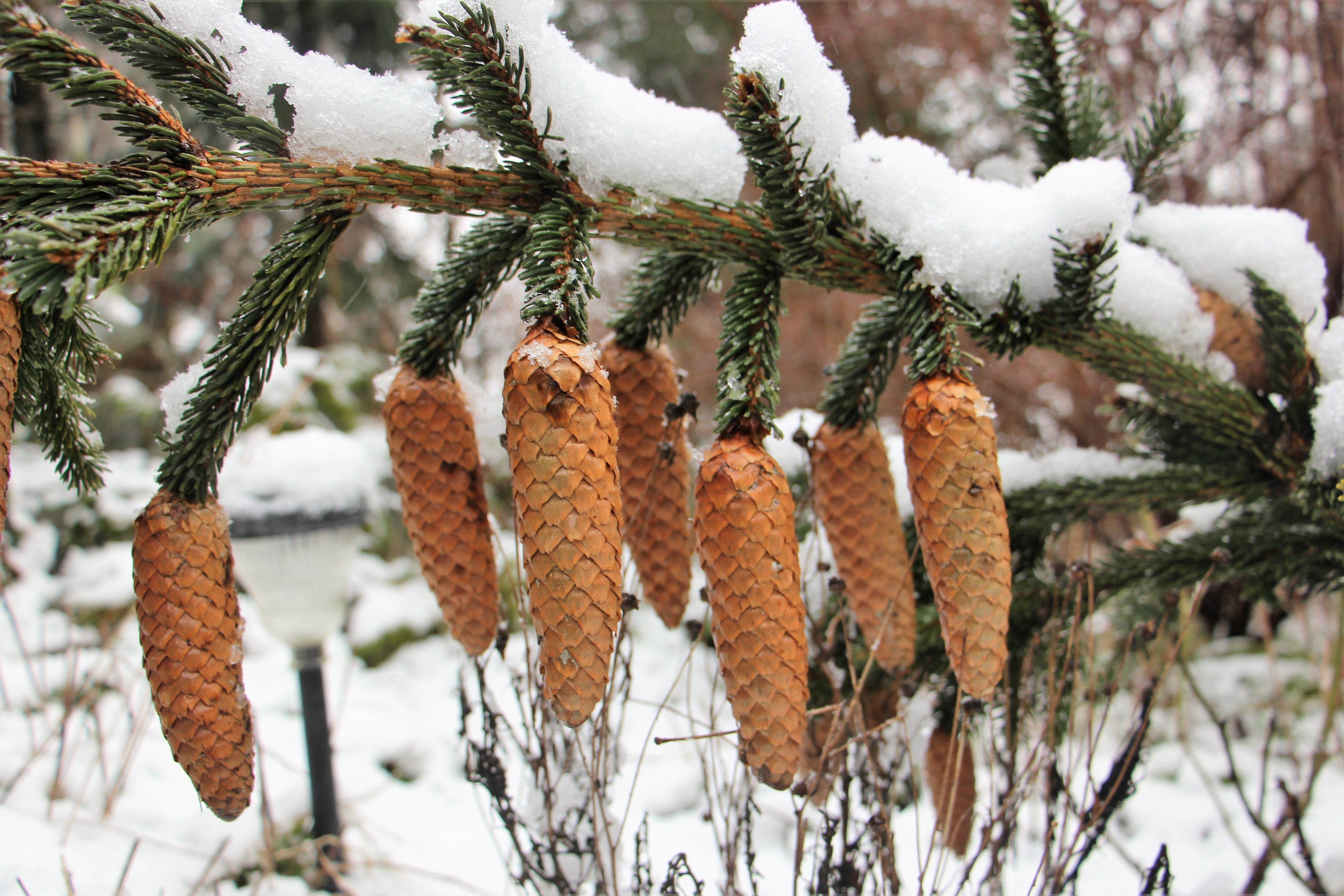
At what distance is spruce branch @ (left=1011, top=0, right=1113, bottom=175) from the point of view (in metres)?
0.95

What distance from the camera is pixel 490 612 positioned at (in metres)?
0.73

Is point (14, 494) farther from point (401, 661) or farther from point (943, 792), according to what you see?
point (943, 792)

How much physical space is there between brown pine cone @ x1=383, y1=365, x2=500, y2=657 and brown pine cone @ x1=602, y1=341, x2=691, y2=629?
15 cm

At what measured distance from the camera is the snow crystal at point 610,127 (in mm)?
668

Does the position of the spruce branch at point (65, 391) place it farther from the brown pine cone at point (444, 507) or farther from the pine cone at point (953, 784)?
the pine cone at point (953, 784)

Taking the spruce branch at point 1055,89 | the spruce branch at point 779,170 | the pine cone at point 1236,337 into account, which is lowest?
the spruce branch at point 779,170

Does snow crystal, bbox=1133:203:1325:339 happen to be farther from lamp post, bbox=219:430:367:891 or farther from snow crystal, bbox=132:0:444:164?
lamp post, bbox=219:430:367:891

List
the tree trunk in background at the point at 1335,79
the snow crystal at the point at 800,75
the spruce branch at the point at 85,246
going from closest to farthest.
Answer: the spruce branch at the point at 85,246, the snow crystal at the point at 800,75, the tree trunk in background at the point at 1335,79

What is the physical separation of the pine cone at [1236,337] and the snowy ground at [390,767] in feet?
2.22

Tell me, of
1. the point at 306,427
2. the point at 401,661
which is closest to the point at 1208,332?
the point at 401,661

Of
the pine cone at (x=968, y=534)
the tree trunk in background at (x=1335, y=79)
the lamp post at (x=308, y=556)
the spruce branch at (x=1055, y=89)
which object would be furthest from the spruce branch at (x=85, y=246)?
the tree trunk in background at (x=1335, y=79)

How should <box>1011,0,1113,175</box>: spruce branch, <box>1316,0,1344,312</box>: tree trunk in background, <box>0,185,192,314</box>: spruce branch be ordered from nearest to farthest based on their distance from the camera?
1. <box>0,185,192,314</box>: spruce branch
2. <box>1011,0,1113,175</box>: spruce branch
3. <box>1316,0,1344,312</box>: tree trunk in background

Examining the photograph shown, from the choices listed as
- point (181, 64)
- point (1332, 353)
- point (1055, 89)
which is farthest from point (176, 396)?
point (1332, 353)

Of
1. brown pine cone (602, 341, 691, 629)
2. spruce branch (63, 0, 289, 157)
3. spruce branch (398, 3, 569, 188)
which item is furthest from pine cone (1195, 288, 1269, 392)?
spruce branch (63, 0, 289, 157)
